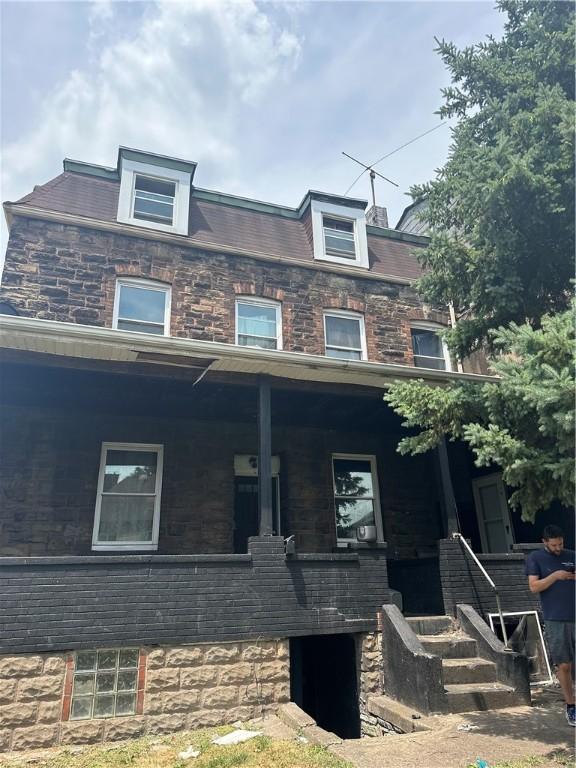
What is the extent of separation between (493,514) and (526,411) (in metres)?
6.59

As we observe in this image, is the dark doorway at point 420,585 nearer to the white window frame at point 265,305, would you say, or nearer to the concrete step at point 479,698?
the concrete step at point 479,698

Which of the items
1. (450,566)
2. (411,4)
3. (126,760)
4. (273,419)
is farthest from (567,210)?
(126,760)

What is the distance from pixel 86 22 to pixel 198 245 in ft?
14.3

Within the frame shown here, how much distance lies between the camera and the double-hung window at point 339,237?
11734 mm

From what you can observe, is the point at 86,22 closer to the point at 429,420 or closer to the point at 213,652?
the point at 429,420

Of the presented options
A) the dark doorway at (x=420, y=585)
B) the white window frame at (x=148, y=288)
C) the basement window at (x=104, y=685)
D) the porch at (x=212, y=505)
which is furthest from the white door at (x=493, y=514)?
the basement window at (x=104, y=685)

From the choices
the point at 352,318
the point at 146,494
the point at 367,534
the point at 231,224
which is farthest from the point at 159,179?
the point at 367,534

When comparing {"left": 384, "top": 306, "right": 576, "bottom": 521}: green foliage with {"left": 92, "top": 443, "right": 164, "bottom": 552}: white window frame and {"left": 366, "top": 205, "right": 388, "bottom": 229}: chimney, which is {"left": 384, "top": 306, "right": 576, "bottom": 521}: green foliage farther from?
{"left": 366, "top": 205, "right": 388, "bottom": 229}: chimney

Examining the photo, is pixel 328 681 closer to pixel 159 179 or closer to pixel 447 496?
pixel 447 496

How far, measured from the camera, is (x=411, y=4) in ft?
21.4

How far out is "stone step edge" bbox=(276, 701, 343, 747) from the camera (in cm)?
445

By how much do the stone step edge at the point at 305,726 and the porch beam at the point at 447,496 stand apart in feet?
10.3

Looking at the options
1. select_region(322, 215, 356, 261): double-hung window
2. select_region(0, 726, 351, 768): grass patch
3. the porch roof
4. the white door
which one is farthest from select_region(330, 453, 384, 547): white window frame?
select_region(0, 726, 351, 768): grass patch

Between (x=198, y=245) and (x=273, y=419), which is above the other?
(x=198, y=245)
